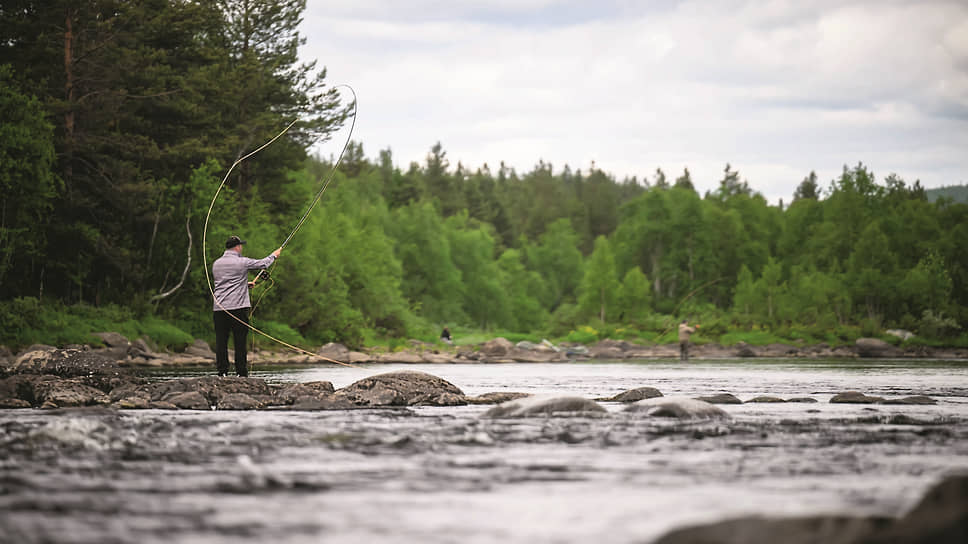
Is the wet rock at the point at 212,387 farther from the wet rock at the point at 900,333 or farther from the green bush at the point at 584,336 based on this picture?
the wet rock at the point at 900,333

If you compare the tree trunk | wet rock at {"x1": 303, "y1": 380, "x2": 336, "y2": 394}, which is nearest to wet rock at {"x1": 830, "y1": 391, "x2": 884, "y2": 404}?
wet rock at {"x1": 303, "y1": 380, "x2": 336, "y2": 394}

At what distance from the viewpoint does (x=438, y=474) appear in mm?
6742

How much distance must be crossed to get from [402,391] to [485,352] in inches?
1421

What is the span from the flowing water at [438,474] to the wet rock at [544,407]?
0.42m

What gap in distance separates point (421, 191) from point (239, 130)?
2978 inches

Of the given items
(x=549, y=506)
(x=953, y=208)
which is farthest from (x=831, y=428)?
(x=953, y=208)

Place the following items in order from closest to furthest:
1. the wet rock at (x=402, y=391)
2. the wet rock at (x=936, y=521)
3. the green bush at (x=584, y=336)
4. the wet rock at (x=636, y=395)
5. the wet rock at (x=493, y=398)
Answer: the wet rock at (x=936, y=521), the wet rock at (x=402, y=391), the wet rock at (x=493, y=398), the wet rock at (x=636, y=395), the green bush at (x=584, y=336)

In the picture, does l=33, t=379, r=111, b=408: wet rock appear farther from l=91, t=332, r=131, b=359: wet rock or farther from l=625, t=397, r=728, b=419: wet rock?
l=91, t=332, r=131, b=359: wet rock

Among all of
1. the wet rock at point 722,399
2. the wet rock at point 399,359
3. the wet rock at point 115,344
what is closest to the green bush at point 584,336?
the wet rock at point 399,359

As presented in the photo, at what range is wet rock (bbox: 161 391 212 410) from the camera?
12469 millimetres

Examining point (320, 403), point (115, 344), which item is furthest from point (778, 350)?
point (320, 403)

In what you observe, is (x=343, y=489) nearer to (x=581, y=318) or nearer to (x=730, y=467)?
(x=730, y=467)

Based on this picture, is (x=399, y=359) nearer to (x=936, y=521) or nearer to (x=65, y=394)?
(x=65, y=394)

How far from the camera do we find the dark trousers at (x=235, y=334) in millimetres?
15352
